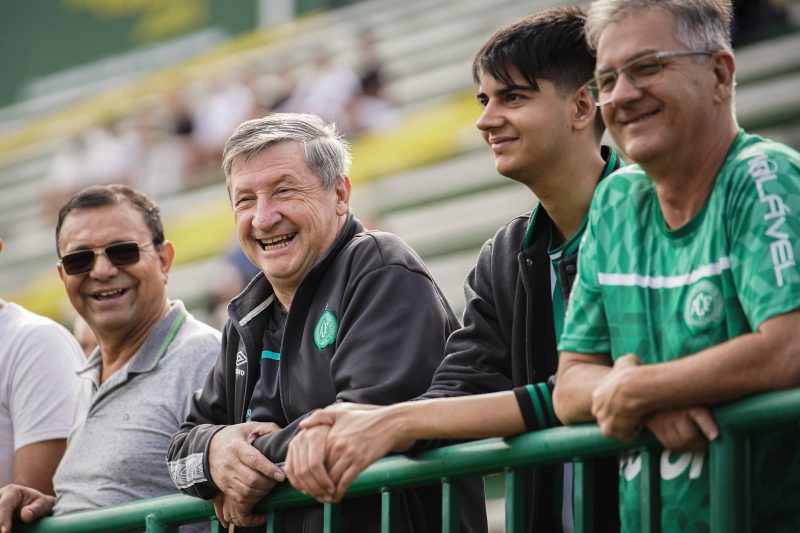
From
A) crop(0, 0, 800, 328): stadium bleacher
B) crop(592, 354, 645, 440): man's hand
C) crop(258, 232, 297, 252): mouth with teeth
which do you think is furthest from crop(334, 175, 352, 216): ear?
crop(0, 0, 800, 328): stadium bleacher

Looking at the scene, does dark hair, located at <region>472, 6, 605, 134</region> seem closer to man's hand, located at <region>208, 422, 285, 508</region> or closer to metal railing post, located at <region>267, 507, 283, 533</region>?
man's hand, located at <region>208, 422, 285, 508</region>

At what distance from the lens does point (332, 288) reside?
3223mm

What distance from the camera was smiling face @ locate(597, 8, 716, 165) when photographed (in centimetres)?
236

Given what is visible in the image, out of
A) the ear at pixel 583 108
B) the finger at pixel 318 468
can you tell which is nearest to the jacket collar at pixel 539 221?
the ear at pixel 583 108

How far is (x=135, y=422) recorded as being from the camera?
363 cm

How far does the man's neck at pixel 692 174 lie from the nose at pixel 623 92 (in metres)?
0.13

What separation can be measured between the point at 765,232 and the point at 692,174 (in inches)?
8.6

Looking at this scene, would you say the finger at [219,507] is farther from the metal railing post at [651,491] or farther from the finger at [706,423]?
the finger at [706,423]

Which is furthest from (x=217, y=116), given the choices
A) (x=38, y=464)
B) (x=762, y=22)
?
(x=38, y=464)

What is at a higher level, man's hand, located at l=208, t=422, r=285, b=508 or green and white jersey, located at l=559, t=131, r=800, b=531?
green and white jersey, located at l=559, t=131, r=800, b=531

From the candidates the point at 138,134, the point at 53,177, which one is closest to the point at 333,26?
the point at 138,134

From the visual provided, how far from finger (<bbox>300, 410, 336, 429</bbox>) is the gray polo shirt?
94 cm

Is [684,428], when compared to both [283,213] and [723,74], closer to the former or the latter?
[723,74]

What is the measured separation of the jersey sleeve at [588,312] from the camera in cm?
248
